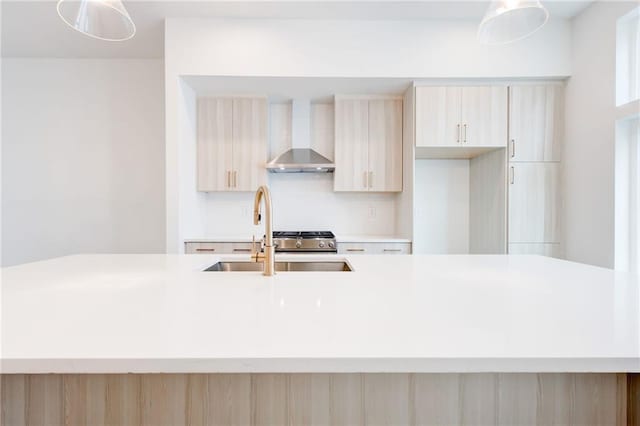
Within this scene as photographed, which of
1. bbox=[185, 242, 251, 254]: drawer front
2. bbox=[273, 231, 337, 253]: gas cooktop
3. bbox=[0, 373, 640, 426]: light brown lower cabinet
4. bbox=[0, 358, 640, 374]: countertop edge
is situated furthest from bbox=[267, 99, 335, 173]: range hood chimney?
bbox=[0, 358, 640, 374]: countertop edge

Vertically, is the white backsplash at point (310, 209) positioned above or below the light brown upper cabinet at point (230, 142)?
below

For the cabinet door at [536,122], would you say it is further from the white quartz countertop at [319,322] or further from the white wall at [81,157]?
the white wall at [81,157]

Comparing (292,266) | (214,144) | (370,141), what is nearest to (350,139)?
(370,141)

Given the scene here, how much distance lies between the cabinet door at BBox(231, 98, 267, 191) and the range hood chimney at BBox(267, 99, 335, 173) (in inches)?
6.2

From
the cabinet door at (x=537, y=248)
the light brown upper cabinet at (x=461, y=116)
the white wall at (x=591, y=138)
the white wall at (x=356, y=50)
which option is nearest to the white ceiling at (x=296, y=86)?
the white wall at (x=356, y=50)

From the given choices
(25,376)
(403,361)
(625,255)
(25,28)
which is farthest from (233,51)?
(625,255)

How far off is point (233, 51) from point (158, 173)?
1.64 meters

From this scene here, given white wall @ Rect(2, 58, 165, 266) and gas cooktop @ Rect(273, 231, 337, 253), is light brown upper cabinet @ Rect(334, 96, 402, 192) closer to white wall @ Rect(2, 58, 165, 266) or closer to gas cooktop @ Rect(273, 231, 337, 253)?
gas cooktop @ Rect(273, 231, 337, 253)

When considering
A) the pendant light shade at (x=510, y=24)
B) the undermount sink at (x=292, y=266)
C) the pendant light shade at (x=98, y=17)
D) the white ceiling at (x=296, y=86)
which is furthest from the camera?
the white ceiling at (x=296, y=86)

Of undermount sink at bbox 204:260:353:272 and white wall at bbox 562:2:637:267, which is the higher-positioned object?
white wall at bbox 562:2:637:267

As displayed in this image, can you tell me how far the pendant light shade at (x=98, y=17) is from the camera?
5.02ft

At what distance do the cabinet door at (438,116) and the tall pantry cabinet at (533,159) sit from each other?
0.48m

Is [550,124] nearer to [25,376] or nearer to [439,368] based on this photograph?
[439,368]

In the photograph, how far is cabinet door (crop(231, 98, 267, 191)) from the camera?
3.45 metres
